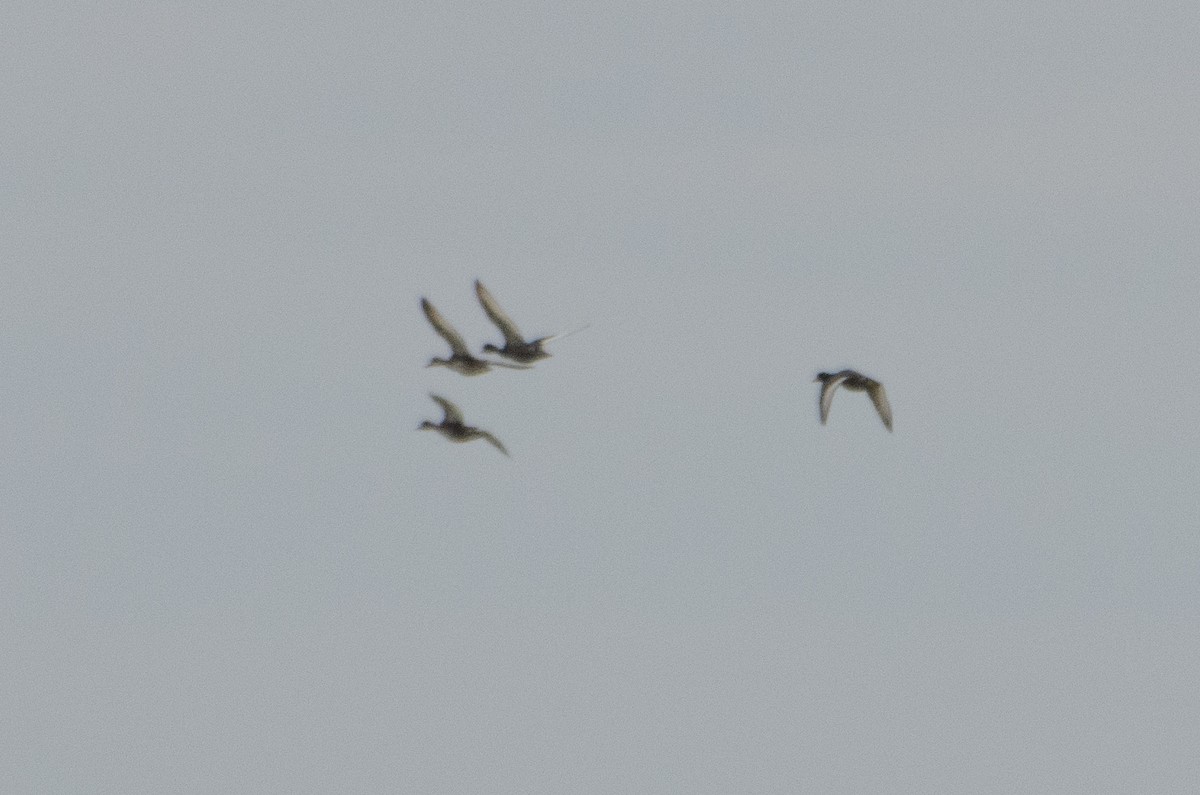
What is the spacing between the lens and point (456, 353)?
209 feet

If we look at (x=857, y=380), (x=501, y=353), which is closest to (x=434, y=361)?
(x=501, y=353)

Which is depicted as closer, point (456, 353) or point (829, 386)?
point (456, 353)

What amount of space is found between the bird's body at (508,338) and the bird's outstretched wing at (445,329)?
0.63 meters

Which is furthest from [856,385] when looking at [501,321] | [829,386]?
[501,321]

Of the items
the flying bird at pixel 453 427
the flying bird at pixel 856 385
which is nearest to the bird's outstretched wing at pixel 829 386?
the flying bird at pixel 856 385

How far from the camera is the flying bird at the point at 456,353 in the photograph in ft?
207

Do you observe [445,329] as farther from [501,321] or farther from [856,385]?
[856,385]

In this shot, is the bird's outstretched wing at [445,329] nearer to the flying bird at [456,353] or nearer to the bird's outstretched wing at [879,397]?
the flying bird at [456,353]

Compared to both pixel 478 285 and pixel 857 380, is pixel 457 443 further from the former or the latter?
pixel 857 380

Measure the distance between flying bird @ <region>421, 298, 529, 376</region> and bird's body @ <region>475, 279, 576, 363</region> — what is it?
0.42 meters

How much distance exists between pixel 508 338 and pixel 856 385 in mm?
8567

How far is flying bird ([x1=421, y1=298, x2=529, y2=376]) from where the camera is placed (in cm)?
6312

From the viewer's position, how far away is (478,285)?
63344 millimetres

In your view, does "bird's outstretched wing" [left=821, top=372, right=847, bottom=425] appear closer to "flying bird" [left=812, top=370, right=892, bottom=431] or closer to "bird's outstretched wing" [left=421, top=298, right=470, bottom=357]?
"flying bird" [left=812, top=370, right=892, bottom=431]
